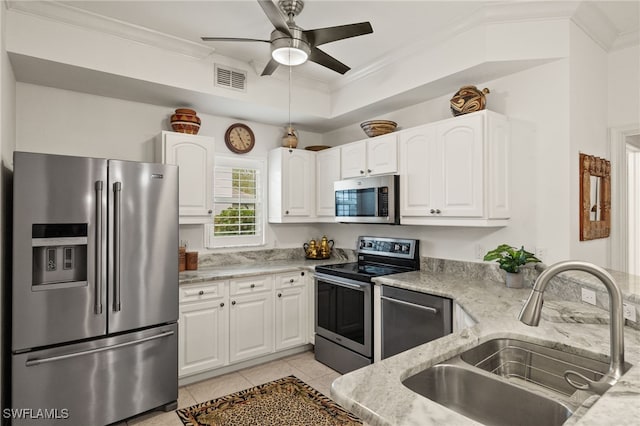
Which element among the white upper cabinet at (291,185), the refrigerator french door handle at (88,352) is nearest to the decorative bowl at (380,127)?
the white upper cabinet at (291,185)

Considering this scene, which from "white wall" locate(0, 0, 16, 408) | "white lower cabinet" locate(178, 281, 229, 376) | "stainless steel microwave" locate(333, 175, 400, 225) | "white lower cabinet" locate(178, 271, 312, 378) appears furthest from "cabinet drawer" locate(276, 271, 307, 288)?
"white wall" locate(0, 0, 16, 408)

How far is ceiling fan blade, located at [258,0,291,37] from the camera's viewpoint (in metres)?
1.86

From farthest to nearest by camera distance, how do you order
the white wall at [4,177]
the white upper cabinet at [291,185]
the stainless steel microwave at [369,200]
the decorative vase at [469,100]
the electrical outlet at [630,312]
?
the white upper cabinet at [291,185] → the stainless steel microwave at [369,200] → the decorative vase at [469,100] → the white wall at [4,177] → the electrical outlet at [630,312]

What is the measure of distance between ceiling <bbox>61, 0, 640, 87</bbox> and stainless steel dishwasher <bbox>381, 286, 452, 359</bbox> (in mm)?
1977

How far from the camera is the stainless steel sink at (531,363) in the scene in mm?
1386

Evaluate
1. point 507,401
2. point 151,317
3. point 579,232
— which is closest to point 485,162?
point 579,232

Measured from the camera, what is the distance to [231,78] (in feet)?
10.8

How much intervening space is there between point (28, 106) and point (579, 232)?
14.0ft

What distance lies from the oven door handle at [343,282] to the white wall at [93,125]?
1.28 meters

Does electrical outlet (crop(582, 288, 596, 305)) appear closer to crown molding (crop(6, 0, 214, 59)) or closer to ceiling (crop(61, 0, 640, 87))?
ceiling (crop(61, 0, 640, 87))

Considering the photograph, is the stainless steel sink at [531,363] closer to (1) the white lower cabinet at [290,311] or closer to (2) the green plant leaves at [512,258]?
(2) the green plant leaves at [512,258]

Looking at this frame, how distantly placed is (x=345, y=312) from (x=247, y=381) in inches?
40.6

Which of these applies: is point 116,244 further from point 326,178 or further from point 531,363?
point 531,363

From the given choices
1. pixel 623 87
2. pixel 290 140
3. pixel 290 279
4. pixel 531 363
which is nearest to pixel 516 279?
pixel 531 363
